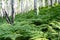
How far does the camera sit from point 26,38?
5.26 m

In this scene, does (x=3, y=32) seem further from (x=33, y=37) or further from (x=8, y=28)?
(x=33, y=37)

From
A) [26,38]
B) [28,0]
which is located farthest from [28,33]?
A: [28,0]

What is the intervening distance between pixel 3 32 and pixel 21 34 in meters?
0.57

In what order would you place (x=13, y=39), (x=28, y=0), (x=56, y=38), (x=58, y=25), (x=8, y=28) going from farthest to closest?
(x=28, y=0), (x=58, y=25), (x=8, y=28), (x=56, y=38), (x=13, y=39)

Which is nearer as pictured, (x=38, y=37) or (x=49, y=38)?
(x=38, y=37)

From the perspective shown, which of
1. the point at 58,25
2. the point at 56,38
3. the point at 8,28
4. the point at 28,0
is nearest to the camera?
the point at 56,38

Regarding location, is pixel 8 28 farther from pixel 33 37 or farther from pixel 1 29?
pixel 33 37

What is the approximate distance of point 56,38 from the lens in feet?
17.2

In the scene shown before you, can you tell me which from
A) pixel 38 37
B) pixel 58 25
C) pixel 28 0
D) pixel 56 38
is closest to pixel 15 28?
pixel 38 37

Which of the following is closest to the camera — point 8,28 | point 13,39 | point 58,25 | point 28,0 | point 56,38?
point 13,39

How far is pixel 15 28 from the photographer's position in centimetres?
570

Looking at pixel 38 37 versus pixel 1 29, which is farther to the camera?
pixel 1 29

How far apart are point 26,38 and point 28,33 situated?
0.17 m

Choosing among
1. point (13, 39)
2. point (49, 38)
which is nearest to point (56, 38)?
point (49, 38)
